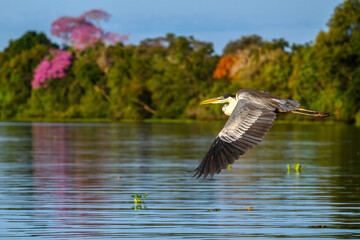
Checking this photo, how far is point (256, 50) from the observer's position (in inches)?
2795

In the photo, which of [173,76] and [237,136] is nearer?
[237,136]

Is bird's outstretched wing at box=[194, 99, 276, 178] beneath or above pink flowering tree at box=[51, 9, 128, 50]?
beneath

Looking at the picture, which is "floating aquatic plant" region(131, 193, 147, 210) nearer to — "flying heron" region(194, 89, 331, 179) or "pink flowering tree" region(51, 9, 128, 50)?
"flying heron" region(194, 89, 331, 179)

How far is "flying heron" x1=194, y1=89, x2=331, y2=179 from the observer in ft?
29.0

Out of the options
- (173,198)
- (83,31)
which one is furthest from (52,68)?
(173,198)

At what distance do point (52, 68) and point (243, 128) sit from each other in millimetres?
72590

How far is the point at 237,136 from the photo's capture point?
30.0ft

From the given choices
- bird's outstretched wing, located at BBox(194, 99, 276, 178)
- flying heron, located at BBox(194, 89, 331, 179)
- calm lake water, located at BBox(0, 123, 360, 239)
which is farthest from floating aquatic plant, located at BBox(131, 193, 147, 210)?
bird's outstretched wing, located at BBox(194, 99, 276, 178)

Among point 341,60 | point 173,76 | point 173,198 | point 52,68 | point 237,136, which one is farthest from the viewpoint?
point 52,68

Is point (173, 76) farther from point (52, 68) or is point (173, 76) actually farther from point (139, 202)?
point (139, 202)

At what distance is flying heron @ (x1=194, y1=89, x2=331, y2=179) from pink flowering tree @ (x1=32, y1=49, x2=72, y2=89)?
234 feet

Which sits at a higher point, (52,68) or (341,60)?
(52,68)

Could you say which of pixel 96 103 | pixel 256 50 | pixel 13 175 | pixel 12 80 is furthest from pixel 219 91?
pixel 13 175

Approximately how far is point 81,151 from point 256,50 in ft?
145
